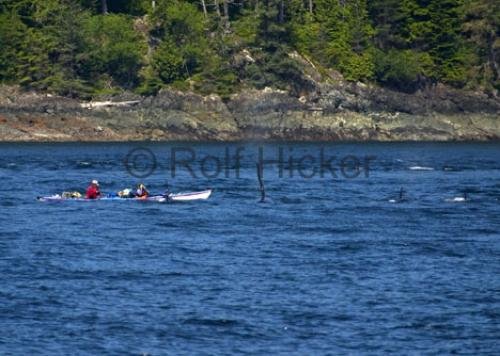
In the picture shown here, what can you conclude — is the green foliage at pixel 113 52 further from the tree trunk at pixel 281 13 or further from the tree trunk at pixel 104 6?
the tree trunk at pixel 281 13

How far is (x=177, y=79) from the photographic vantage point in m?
123

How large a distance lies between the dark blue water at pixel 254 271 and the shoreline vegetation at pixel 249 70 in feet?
133

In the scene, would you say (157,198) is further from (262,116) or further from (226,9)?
(226,9)

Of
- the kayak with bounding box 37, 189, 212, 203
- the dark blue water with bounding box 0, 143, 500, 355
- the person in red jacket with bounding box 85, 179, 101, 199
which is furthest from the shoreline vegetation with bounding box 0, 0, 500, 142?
the person in red jacket with bounding box 85, 179, 101, 199

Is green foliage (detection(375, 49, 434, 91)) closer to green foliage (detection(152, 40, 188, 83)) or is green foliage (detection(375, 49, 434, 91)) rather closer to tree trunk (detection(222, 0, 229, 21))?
tree trunk (detection(222, 0, 229, 21))

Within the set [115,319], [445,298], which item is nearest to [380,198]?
[445,298]

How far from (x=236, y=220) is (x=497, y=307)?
2180 centimetres

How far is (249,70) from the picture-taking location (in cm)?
12381

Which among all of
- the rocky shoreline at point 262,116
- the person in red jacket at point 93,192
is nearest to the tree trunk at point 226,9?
the rocky shoreline at point 262,116

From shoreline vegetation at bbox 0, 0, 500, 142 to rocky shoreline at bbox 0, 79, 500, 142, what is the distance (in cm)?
11

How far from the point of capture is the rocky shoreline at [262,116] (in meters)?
116

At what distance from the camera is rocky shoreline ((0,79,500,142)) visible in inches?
4574

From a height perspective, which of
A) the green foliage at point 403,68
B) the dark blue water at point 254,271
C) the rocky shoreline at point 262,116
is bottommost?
the dark blue water at point 254,271

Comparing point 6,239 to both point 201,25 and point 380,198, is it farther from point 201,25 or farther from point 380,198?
point 201,25
